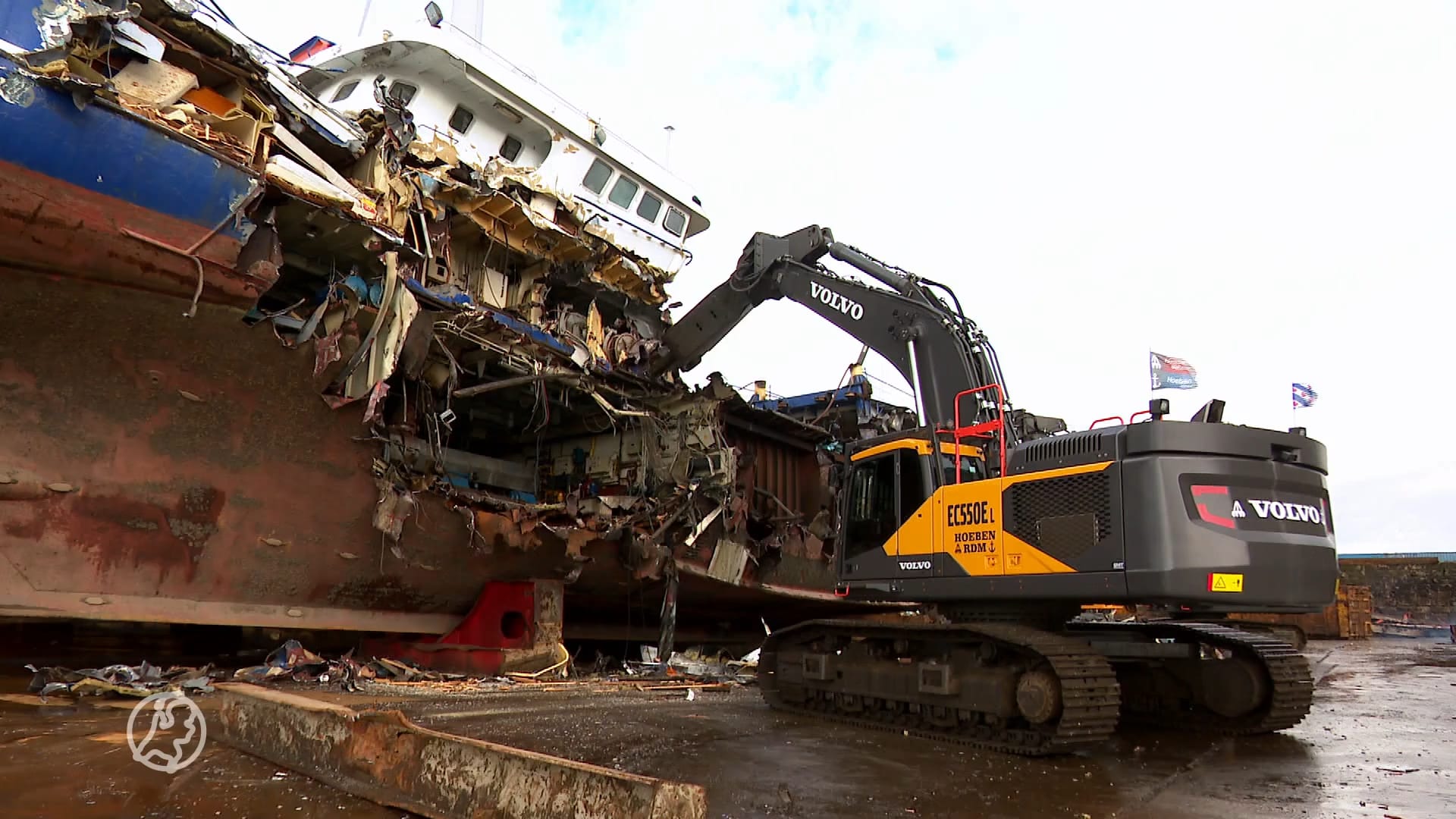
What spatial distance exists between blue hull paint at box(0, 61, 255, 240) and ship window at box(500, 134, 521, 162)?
851cm

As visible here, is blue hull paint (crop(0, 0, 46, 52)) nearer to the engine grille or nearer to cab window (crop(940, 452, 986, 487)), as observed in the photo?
cab window (crop(940, 452, 986, 487))

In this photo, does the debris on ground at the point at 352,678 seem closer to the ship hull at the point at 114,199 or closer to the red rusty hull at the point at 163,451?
the red rusty hull at the point at 163,451

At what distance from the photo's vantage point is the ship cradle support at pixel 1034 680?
5590 millimetres

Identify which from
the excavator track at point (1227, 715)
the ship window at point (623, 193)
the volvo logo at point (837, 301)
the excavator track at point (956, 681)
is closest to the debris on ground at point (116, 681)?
the excavator track at point (956, 681)

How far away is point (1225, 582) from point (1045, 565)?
1132 mm

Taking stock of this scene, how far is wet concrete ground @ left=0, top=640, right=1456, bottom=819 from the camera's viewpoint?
386cm

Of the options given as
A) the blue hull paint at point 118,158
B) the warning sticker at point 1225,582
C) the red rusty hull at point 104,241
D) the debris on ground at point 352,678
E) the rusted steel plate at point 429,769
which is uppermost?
the blue hull paint at point 118,158

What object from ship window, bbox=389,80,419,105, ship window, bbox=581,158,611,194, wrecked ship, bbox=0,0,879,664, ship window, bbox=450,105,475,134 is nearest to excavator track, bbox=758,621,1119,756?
wrecked ship, bbox=0,0,879,664

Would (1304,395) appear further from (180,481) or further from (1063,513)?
(180,481)

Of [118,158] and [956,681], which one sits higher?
[118,158]

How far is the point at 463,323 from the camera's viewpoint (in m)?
9.45

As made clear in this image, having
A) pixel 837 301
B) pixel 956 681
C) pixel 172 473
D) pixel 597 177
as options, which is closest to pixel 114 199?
pixel 172 473

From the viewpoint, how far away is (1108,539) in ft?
18.8
